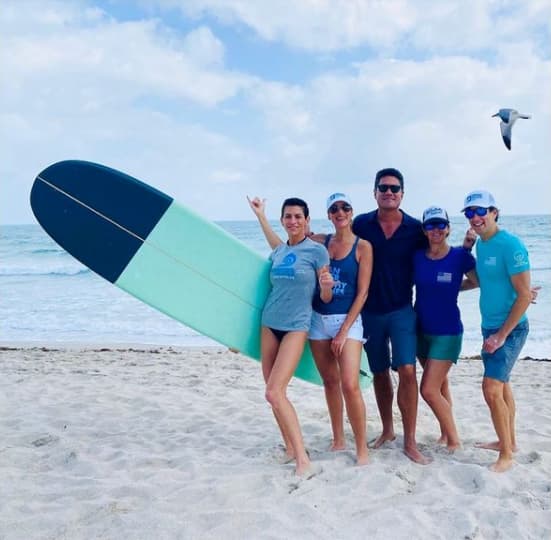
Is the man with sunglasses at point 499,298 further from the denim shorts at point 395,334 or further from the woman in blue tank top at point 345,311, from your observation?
the woman in blue tank top at point 345,311

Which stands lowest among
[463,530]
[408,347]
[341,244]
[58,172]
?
[463,530]

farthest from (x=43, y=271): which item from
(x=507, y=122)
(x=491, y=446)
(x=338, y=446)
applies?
(x=491, y=446)

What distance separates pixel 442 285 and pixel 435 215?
0.36 meters

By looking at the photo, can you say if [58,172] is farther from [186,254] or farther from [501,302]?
[501,302]

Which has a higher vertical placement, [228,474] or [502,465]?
[502,465]

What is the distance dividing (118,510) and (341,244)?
1618mm

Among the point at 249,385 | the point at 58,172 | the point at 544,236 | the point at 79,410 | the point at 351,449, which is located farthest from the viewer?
the point at 544,236

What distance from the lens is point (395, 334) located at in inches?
116

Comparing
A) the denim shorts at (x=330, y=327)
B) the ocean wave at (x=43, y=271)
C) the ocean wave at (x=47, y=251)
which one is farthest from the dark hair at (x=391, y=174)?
the ocean wave at (x=47, y=251)

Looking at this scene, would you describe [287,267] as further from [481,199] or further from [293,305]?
[481,199]

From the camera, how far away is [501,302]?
270 cm

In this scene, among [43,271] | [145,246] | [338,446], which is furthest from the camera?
[43,271]

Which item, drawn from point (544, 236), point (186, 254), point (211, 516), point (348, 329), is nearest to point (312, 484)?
point (211, 516)

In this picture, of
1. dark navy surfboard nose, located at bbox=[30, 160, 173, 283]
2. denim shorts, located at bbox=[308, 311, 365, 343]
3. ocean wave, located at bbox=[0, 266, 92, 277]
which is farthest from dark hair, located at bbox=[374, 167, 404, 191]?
ocean wave, located at bbox=[0, 266, 92, 277]
